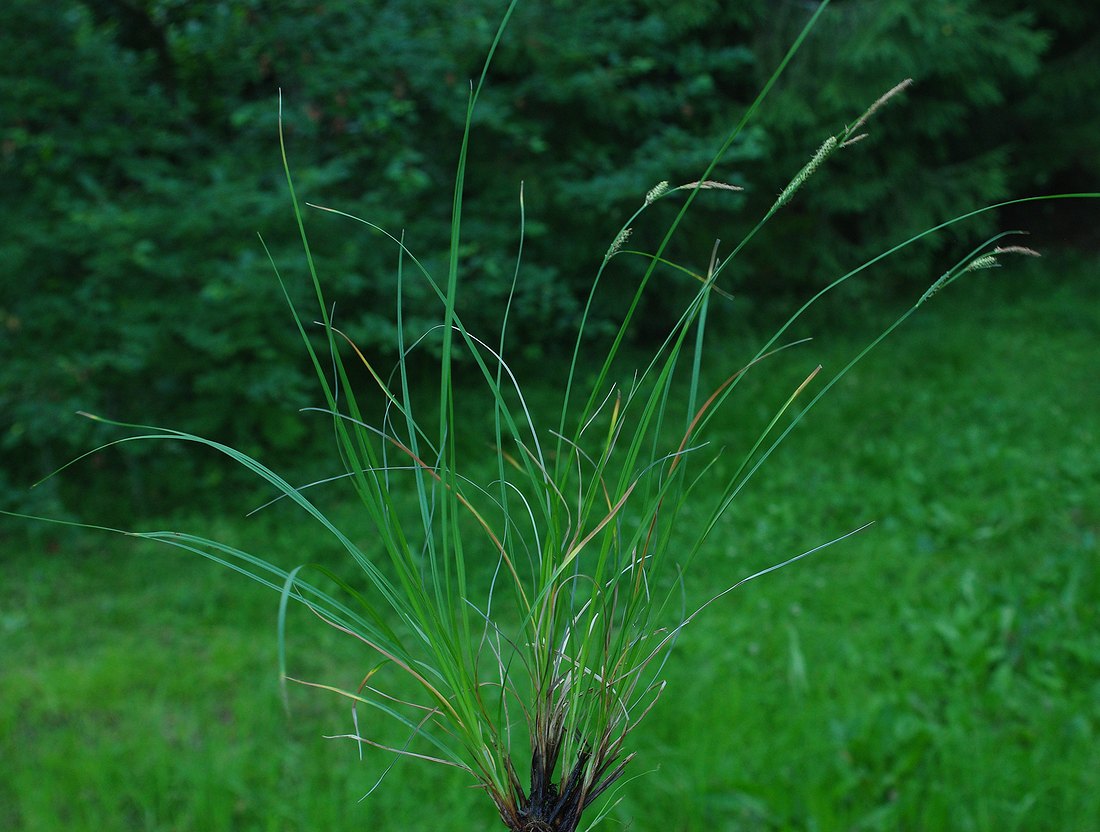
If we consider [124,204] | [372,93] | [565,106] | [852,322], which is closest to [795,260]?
[852,322]

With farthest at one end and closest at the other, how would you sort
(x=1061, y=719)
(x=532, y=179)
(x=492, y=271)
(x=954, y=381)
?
(x=954, y=381) → (x=532, y=179) → (x=492, y=271) → (x=1061, y=719)

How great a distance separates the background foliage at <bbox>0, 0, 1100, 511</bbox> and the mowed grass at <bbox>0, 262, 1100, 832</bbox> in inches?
36.6

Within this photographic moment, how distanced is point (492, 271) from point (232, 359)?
157cm

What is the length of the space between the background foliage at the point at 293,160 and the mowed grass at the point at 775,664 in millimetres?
930

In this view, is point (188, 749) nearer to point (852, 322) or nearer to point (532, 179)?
point (532, 179)

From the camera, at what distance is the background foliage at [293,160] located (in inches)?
189

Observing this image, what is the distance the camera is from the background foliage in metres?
4.81

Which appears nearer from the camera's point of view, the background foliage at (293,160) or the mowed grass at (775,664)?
the mowed grass at (775,664)

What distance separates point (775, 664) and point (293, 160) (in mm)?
3821

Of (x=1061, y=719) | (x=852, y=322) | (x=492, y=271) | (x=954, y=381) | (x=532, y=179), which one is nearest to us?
(x=1061, y=719)

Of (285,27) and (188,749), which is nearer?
(188,749)

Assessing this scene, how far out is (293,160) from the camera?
5.22 meters

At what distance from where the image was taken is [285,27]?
201 inches

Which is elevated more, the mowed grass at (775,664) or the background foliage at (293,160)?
the background foliage at (293,160)
